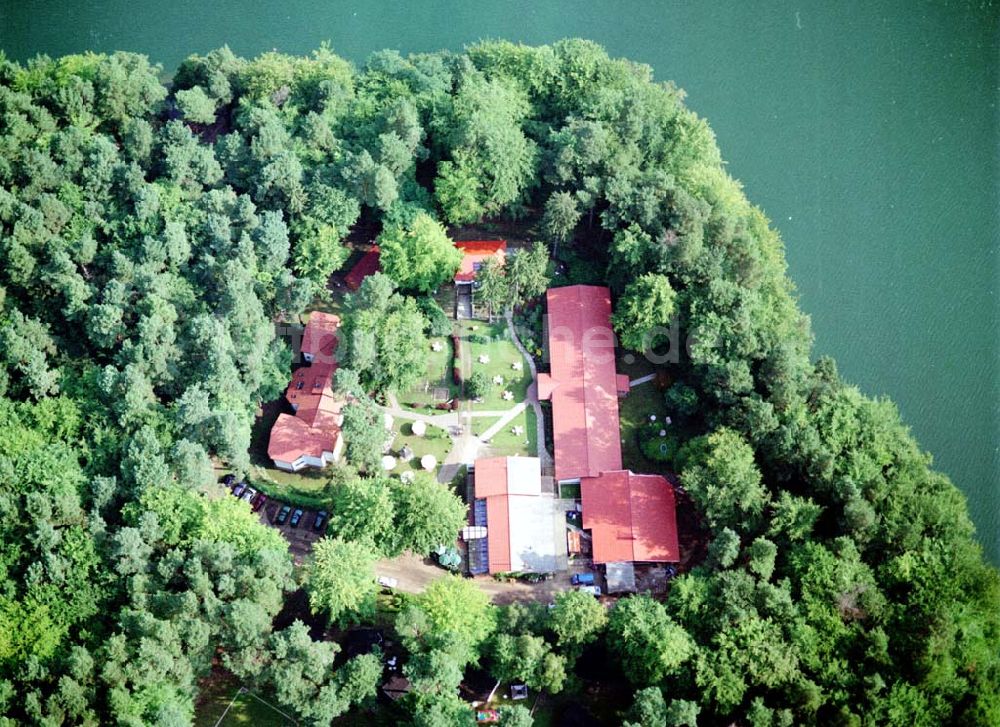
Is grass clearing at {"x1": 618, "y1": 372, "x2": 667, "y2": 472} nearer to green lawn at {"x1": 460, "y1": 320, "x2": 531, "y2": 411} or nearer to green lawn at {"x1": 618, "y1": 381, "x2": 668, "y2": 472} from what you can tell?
green lawn at {"x1": 618, "y1": 381, "x2": 668, "y2": 472}

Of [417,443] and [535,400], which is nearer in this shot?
[417,443]

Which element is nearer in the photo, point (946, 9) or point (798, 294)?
point (798, 294)

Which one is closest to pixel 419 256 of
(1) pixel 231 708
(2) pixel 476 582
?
(2) pixel 476 582

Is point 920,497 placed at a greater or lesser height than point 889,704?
greater

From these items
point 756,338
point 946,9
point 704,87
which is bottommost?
point 756,338

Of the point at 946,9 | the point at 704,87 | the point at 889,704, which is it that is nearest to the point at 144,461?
the point at 889,704

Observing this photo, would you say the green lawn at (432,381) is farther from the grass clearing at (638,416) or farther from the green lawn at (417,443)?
the grass clearing at (638,416)

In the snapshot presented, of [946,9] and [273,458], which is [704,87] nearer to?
[946,9]

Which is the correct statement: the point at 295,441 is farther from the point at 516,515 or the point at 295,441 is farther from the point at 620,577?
the point at 620,577

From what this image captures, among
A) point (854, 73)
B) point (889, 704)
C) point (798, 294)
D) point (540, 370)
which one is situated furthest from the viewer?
point (854, 73)
